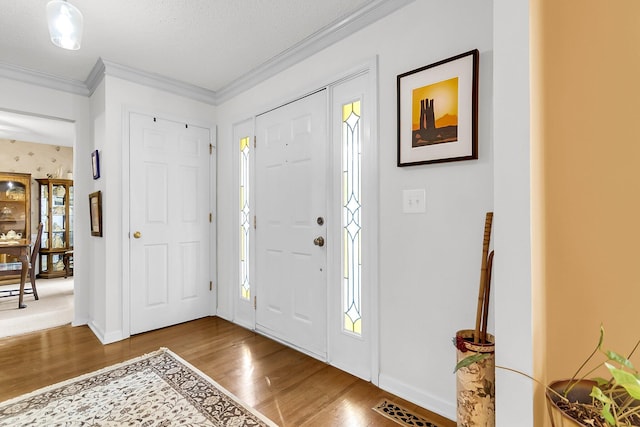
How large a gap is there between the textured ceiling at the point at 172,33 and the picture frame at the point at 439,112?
2.34 feet

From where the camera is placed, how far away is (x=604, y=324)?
46.5 inches

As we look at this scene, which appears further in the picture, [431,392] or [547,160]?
[431,392]

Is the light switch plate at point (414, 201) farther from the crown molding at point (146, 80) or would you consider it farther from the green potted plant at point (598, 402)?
the crown molding at point (146, 80)

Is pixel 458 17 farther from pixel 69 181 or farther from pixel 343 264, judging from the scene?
pixel 69 181

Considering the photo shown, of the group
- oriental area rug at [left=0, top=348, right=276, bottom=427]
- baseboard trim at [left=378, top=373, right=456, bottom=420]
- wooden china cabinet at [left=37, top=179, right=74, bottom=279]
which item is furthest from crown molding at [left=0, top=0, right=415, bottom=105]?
wooden china cabinet at [left=37, top=179, right=74, bottom=279]

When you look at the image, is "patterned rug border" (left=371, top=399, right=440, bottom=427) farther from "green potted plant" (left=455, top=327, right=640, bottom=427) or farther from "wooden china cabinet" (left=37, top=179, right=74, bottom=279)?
"wooden china cabinet" (left=37, top=179, right=74, bottom=279)

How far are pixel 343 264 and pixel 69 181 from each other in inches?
242

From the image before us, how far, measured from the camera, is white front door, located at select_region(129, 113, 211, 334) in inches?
118

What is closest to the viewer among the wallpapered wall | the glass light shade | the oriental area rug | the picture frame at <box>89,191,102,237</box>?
the glass light shade

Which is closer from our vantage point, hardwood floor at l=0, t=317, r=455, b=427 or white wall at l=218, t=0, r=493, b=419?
white wall at l=218, t=0, r=493, b=419

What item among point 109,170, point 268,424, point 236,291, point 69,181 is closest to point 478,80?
point 268,424

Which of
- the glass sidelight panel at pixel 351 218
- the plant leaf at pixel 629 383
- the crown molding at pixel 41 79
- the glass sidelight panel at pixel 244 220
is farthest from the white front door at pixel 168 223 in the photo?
Result: the plant leaf at pixel 629 383

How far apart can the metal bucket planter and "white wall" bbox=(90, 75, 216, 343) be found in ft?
9.35

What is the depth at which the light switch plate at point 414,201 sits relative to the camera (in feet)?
6.02
